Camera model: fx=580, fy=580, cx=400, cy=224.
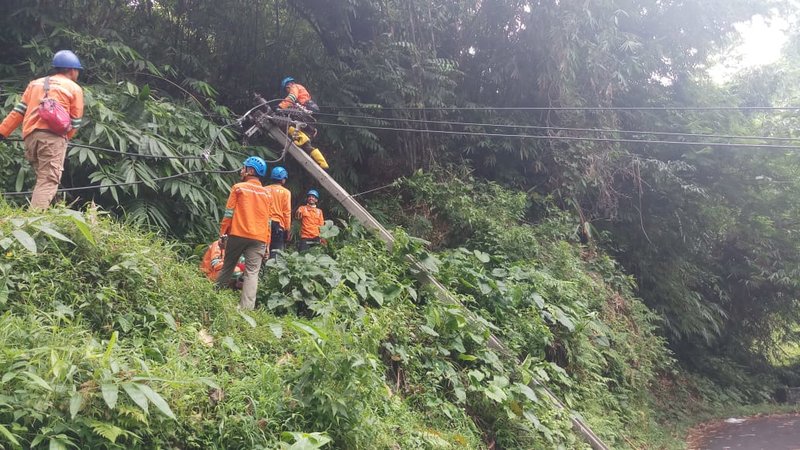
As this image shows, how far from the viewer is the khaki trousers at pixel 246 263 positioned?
5.95m

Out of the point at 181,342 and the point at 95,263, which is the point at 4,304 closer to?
the point at 95,263

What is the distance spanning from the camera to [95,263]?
454 centimetres

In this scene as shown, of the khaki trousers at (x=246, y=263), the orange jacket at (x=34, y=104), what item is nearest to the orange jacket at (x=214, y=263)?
the khaki trousers at (x=246, y=263)

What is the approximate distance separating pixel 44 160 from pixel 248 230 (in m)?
1.91

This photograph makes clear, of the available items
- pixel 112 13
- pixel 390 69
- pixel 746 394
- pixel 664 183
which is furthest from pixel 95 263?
pixel 746 394

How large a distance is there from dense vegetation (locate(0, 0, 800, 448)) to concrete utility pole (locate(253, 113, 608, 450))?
22cm

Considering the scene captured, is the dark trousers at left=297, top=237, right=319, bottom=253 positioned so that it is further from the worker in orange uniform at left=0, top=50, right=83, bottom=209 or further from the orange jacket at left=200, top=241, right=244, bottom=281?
the worker in orange uniform at left=0, top=50, right=83, bottom=209

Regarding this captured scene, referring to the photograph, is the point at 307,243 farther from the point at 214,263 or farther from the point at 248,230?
the point at 248,230

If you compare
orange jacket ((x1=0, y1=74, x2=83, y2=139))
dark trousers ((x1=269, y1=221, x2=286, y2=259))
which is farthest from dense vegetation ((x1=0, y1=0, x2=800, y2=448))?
dark trousers ((x1=269, y1=221, x2=286, y2=259))

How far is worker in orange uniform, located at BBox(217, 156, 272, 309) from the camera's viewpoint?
596 cm

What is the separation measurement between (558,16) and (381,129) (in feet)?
13.3

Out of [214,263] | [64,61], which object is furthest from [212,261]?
[64,61]

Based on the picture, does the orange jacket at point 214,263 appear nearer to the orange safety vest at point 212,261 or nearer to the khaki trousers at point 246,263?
the orange safety vest at point 212,261

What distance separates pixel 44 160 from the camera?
17.2ft
